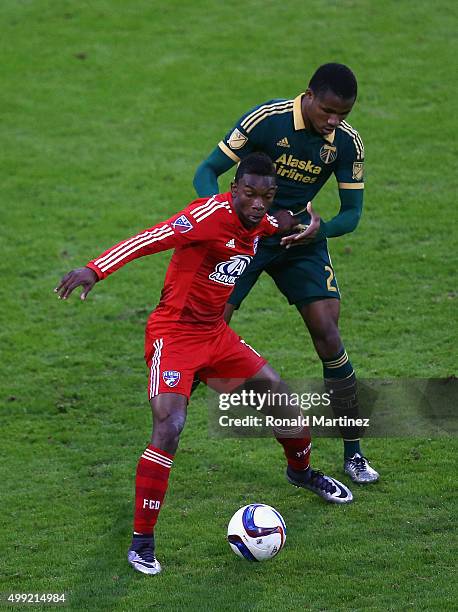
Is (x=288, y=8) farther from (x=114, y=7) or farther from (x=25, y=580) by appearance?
(x=25, y=580)

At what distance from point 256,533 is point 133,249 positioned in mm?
1971

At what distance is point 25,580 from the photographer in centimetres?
701

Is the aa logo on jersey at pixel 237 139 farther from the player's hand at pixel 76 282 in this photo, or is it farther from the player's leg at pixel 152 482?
the player's leg at pixel 152 482

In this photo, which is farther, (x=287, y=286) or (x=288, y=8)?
(x=288, y=8)

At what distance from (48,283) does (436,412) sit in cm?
→ 459

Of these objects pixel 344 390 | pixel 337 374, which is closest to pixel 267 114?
pixel 337 374

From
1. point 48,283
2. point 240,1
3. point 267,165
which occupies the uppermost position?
point 267,165

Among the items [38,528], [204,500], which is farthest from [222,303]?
[38,528]

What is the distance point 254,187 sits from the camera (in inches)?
283

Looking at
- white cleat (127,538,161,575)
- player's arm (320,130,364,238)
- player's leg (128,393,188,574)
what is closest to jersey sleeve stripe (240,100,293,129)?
player's arm (320,130,364,238)

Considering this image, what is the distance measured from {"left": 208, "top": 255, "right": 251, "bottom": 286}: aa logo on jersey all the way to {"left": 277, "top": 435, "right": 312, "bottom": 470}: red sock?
1.23 m

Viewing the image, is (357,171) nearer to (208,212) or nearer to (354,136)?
(354,136)

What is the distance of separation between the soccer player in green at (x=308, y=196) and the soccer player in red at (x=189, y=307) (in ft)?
1.54

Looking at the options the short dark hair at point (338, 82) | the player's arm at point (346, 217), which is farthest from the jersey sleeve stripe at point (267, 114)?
the player's arm at point (346, 217)
